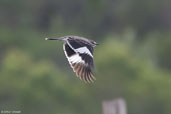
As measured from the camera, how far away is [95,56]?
1346 inches

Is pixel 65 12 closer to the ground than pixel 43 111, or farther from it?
farther from it

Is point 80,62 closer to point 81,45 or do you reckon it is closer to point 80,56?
point 80,56

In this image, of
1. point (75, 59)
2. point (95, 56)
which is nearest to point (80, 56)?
point (75, 59)

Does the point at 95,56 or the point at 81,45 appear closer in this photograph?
the point at 81,45

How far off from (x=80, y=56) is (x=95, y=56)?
20339 millimetres

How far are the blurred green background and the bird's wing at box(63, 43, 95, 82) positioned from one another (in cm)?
1197

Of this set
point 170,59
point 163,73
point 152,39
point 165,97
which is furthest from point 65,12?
point 165,97

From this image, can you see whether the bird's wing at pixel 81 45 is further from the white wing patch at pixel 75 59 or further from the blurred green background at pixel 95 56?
the blurred green background at pixel 95 56

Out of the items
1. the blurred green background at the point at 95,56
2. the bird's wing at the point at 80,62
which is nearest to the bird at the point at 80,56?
the bird's wing at the point at 80,62

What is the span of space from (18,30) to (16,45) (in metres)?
4.77

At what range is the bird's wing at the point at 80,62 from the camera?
1366 cm

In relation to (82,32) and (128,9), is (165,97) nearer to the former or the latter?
(82,32)

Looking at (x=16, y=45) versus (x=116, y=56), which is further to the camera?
(x=16, y=45)

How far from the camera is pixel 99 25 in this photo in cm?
4950
